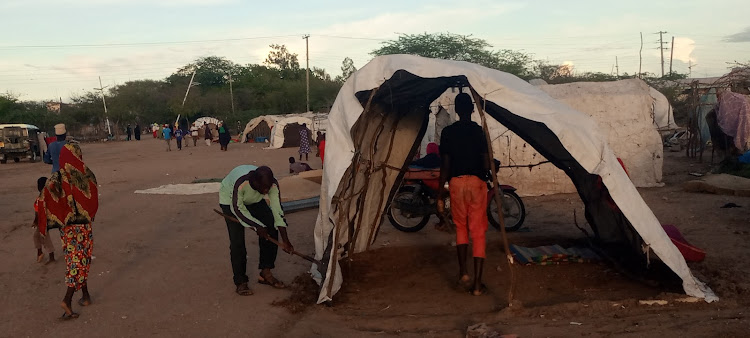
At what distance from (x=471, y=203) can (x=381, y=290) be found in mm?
1267

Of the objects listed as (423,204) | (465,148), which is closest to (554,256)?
(465,148)

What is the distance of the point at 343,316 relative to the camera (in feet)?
17.8

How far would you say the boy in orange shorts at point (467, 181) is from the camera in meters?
5.78

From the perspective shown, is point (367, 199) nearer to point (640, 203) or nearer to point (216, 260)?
point (216, 260)

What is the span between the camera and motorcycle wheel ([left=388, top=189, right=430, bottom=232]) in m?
8.99

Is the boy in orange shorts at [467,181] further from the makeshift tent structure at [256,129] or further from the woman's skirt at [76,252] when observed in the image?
the makeshift tent structure at [256,129]

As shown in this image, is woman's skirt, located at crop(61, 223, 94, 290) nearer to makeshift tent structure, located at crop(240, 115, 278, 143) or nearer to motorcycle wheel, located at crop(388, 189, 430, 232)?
motorcycle wheel, located at crop(388, 189, 430, 232)

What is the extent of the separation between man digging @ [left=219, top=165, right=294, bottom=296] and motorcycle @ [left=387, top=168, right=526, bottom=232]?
109 inches

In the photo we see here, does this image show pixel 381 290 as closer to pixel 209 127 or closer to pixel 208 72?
pixel 209 127

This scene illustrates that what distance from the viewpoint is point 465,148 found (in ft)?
19.1

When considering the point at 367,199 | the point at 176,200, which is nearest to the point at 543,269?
the point at 367,199

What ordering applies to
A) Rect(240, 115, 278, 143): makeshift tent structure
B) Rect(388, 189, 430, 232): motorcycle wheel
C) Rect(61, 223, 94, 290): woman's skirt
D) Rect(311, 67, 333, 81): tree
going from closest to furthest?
Rect(61, 223, 94, 290): woman's skirt → Rect(388, 189, 430, 232): motorcycle wheel → Rect(240, 115, 278, 143): makeshift tent structure → Rect(311, 67, 333, 81): tree

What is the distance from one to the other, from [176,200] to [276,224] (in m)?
7.84

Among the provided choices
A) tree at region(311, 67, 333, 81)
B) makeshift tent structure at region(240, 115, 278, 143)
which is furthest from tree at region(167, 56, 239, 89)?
makeshift tent structure at region(240, 115, 278, 143)
